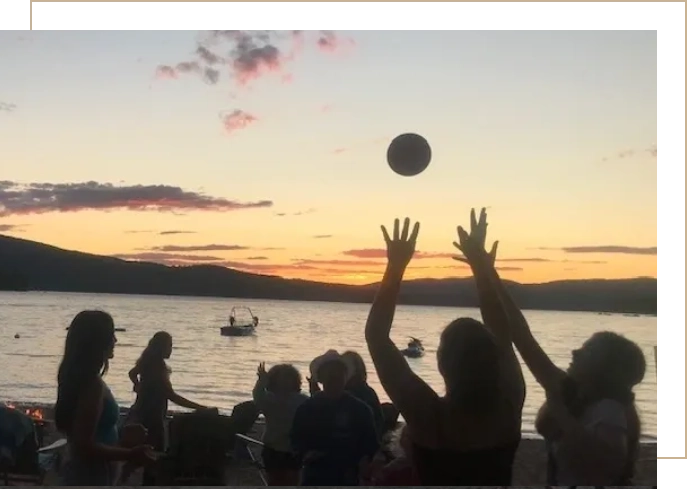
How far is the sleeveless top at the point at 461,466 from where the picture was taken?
94.5 inches

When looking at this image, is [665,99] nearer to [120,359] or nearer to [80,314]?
[80,314]

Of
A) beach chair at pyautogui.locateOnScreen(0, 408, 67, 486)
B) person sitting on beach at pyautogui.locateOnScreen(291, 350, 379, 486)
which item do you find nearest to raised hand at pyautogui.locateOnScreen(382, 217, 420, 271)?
person sitting on beach at pyautogui.locateOnScreen(291, 350, 379, 486)

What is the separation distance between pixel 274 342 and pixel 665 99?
65.9m

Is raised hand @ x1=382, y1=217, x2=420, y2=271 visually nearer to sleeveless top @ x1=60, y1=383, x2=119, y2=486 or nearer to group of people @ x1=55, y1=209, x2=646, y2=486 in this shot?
group of people @ x1=55, y1=209, x2=646, y2=486

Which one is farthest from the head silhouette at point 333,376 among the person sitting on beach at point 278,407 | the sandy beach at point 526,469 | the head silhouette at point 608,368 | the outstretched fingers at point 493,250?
the sandy beach at point 526,469

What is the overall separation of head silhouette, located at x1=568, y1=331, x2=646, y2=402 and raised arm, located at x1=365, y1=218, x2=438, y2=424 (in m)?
0.64

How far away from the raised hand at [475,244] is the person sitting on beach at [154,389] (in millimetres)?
4021

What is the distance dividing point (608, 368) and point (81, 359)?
74.1 inches

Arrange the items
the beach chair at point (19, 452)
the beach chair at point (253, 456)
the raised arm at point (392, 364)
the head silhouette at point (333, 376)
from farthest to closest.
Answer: the beach chair at point (253, 456) < the beach chair at point (19, 452) < the head silhouette at point (333, 376) < the raised arm at point (392, 364)

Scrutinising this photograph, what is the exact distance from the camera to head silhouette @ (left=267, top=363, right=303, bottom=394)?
6.07 meters

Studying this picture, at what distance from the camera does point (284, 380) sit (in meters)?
6.10

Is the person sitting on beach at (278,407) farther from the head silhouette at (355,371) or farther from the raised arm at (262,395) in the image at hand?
the head silhouette at (355,371)

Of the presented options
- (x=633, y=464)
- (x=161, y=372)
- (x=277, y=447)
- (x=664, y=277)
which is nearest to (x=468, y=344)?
(x=633, y=464)

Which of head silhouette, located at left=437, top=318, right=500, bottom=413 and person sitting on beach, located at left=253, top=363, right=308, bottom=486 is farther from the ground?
head silhouette, located at left=437, top=318, right=500, bottom=413
